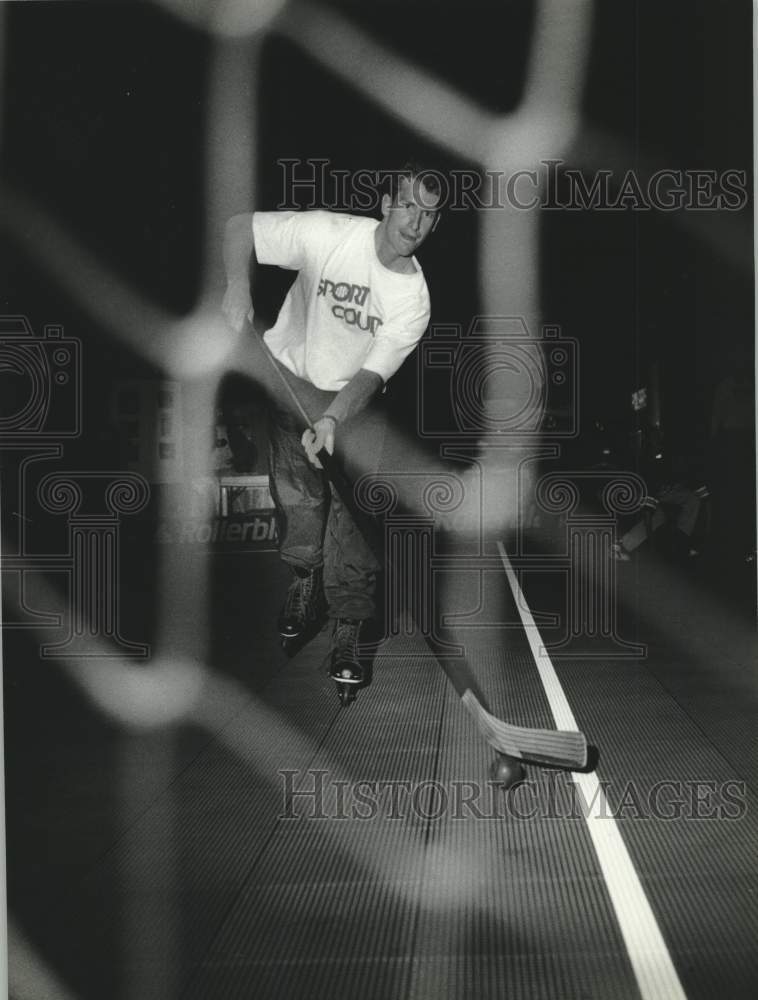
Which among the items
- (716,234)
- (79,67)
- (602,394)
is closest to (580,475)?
(602,394)

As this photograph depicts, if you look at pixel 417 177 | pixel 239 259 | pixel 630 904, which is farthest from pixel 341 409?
pixel 630 904

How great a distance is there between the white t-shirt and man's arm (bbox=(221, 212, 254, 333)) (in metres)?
0.03

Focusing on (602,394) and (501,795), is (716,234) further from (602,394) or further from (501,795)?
(501,795)

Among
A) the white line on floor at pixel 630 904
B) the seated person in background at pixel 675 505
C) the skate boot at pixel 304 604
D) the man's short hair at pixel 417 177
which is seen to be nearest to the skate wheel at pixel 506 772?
the white line on floor at pixel 630 904

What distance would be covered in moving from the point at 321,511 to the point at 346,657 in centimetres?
45

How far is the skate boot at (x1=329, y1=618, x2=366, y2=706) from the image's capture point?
3.02 metres

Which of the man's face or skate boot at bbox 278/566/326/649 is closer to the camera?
the man's face

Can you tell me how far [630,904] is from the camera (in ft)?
6.74

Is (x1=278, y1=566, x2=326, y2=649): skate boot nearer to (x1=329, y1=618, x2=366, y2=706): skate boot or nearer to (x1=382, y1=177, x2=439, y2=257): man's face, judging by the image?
(x1=329, y1=618, x2=366, y2=706): skate boot

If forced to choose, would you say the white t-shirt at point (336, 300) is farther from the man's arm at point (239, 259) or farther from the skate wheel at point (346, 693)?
the skate wheel at point (346, 693)

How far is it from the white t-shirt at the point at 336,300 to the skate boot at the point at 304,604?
1.85 feet

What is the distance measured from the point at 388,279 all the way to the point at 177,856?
162 cm

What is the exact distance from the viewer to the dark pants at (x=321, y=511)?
2959mm

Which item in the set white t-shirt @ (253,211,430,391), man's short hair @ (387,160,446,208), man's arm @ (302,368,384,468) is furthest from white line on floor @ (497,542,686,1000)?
man's short hair @ (387,160,446,208)
